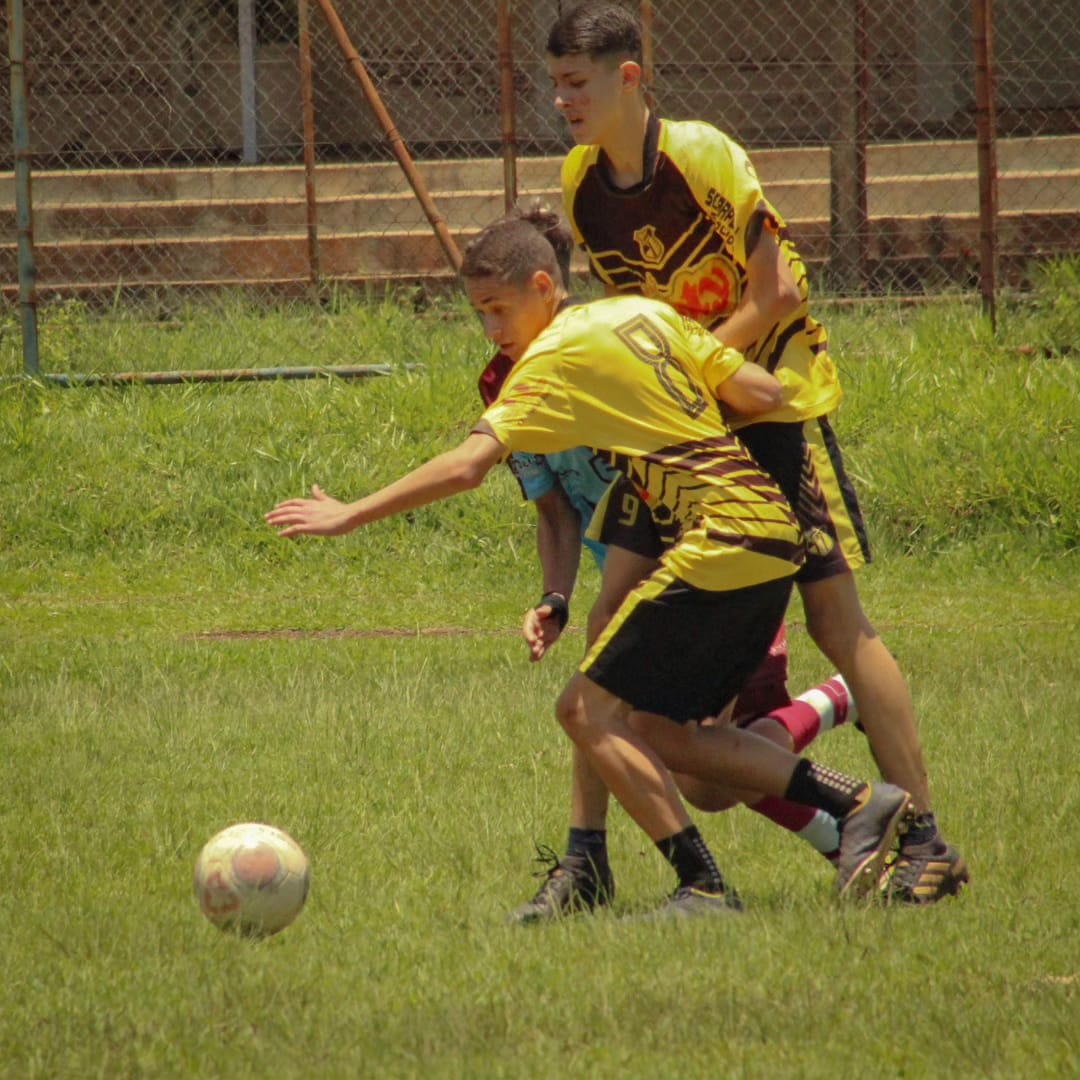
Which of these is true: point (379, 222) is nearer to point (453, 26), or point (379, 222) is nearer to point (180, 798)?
point (453, 26)

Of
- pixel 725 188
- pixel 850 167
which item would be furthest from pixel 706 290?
pixel 850 167

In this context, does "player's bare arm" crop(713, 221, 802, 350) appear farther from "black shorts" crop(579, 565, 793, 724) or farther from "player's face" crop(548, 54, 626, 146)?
"black shorts" crop(579, 565, 793, 724)

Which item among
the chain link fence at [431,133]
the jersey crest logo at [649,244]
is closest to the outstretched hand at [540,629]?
the jersey crest logo at [649,244]

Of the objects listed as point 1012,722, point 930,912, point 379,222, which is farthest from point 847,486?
point 379,222

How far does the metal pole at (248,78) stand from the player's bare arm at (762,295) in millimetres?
11051

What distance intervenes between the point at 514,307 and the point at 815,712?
4.96 ft

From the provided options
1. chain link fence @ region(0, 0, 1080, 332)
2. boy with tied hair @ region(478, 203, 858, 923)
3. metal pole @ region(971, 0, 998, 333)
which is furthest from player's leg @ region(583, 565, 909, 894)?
chain link fence @ region(0, 0, 1080, 332)

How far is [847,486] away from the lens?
4.43 metres

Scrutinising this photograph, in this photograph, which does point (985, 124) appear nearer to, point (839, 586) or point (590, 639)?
point (839, 586)

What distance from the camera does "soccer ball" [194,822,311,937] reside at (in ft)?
12.7

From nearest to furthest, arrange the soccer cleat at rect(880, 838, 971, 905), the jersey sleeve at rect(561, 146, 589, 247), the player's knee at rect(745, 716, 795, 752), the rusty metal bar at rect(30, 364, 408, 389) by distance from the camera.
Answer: the soccer cleat at rect(880, 838, 971, 905) < the jersey sleeve at rect(561, 146, 589, 247) < the player's knee at rect(745, 716, 795, 752) < the rusty metal bar at rect(30, 364, 408, 389)

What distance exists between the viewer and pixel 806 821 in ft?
14.3

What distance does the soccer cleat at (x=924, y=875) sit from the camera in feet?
13.4

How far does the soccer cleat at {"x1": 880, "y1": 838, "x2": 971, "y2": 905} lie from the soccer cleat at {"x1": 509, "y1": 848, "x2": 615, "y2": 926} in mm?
689
